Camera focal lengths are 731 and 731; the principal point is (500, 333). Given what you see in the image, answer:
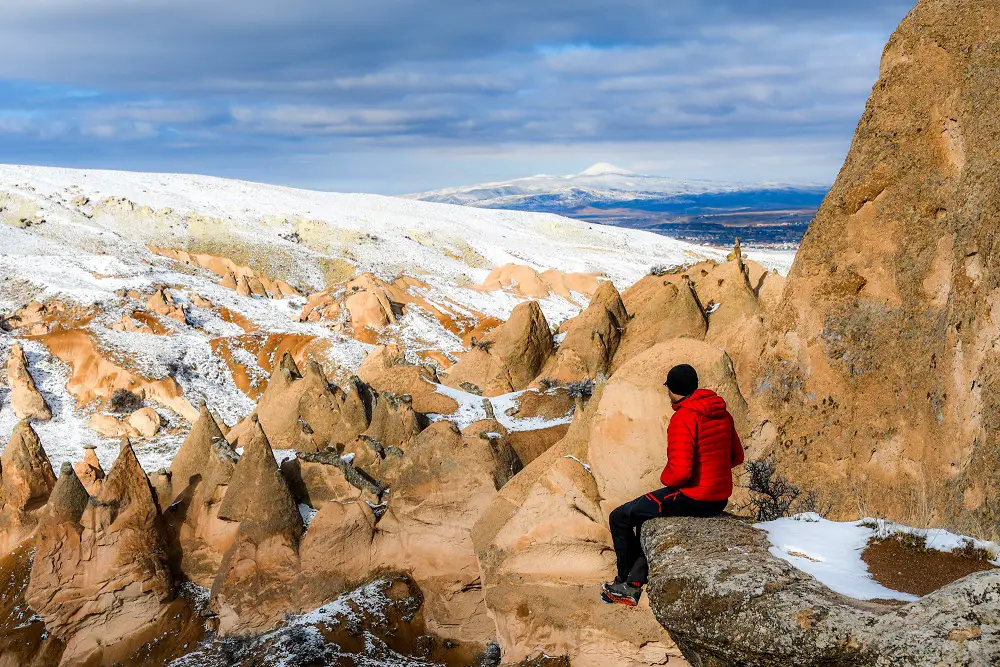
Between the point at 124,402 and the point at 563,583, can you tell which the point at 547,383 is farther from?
the point at 124,402

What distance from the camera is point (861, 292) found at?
39.7ft

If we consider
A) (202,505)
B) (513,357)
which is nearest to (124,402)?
(202,505)

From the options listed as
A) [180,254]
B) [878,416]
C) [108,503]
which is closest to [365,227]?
[180,254]

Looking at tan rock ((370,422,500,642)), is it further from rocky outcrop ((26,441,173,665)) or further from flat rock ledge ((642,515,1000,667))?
flat rock ledge ((642,515,1000,667))

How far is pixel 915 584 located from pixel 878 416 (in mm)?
6403

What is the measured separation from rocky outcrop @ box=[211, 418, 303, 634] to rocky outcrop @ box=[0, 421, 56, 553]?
6.82 meters

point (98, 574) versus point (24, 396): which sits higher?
point (24, 396)

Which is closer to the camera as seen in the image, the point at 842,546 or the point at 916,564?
the point at 916,564

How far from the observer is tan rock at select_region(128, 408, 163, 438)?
31.2 m

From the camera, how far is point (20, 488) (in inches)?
754

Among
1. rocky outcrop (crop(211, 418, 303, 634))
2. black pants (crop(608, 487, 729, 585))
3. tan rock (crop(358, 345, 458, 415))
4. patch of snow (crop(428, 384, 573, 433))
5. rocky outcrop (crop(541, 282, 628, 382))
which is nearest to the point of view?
black pants (crop(608, 487, 729, 585))

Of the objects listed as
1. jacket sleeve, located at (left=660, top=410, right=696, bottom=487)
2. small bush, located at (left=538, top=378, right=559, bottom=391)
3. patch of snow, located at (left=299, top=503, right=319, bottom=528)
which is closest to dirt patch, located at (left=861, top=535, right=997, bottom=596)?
jacket sleeve, located at (left=660, top=410, right=696, bottom=487)

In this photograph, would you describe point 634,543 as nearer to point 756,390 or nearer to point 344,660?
point 756,390

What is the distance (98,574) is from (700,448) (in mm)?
14780
